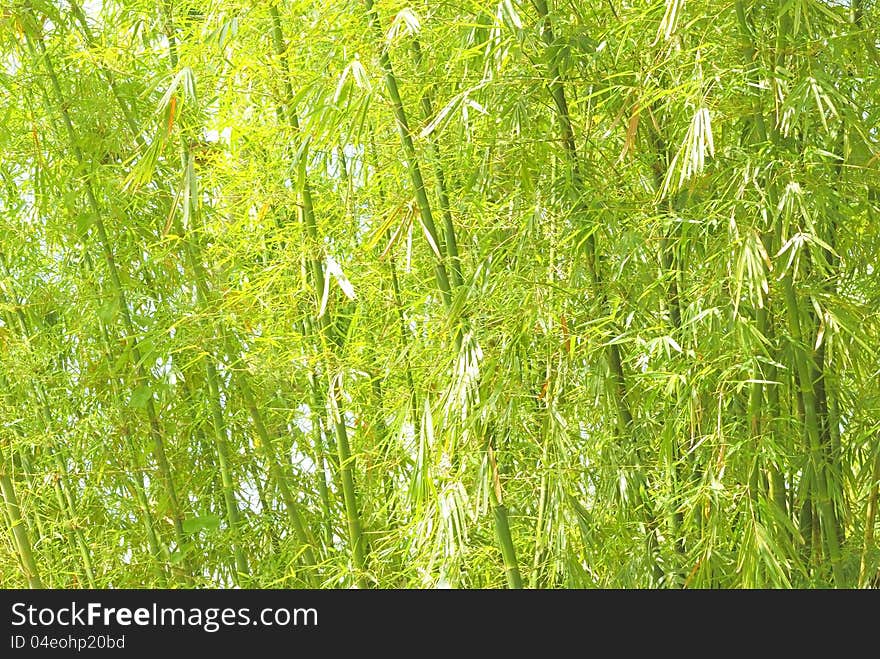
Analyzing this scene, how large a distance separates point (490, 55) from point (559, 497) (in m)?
1.27

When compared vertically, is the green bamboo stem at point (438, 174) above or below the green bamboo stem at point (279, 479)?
above

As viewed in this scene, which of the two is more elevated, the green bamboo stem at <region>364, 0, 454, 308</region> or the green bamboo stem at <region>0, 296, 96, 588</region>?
the green bamboo stem at <region>364, 0, 454, 308</region>

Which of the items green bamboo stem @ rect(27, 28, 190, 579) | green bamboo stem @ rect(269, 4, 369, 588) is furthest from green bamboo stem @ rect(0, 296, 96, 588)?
green bamboo stem @ rect(269, 4, 369, 588)

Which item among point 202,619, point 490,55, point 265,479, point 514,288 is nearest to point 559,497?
point 514,288

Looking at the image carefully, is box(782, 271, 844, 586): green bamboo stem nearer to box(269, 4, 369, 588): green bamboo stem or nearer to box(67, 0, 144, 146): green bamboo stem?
box(269, 4, 369, 588): green bamboo stem

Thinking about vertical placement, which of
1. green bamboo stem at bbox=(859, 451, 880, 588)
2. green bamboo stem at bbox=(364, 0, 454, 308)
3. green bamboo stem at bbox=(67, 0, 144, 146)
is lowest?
green bamboo stem at bbox=(859, 451, 880, 588)

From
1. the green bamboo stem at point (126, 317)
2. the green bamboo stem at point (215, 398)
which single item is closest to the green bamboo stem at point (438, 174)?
the green bamboo stem at point (215, 398)

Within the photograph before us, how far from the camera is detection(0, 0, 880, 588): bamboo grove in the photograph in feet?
9.89

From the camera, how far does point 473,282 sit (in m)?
3.13

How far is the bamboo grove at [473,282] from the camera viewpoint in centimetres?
301

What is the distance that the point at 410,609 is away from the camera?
9.59ft

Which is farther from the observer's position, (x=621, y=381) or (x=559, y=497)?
(x=621, y=381)

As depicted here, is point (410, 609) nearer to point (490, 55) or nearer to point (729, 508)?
point (729, 508)

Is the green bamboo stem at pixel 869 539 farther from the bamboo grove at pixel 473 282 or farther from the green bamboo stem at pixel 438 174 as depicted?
the green bamboo stem at pixel 438 174
